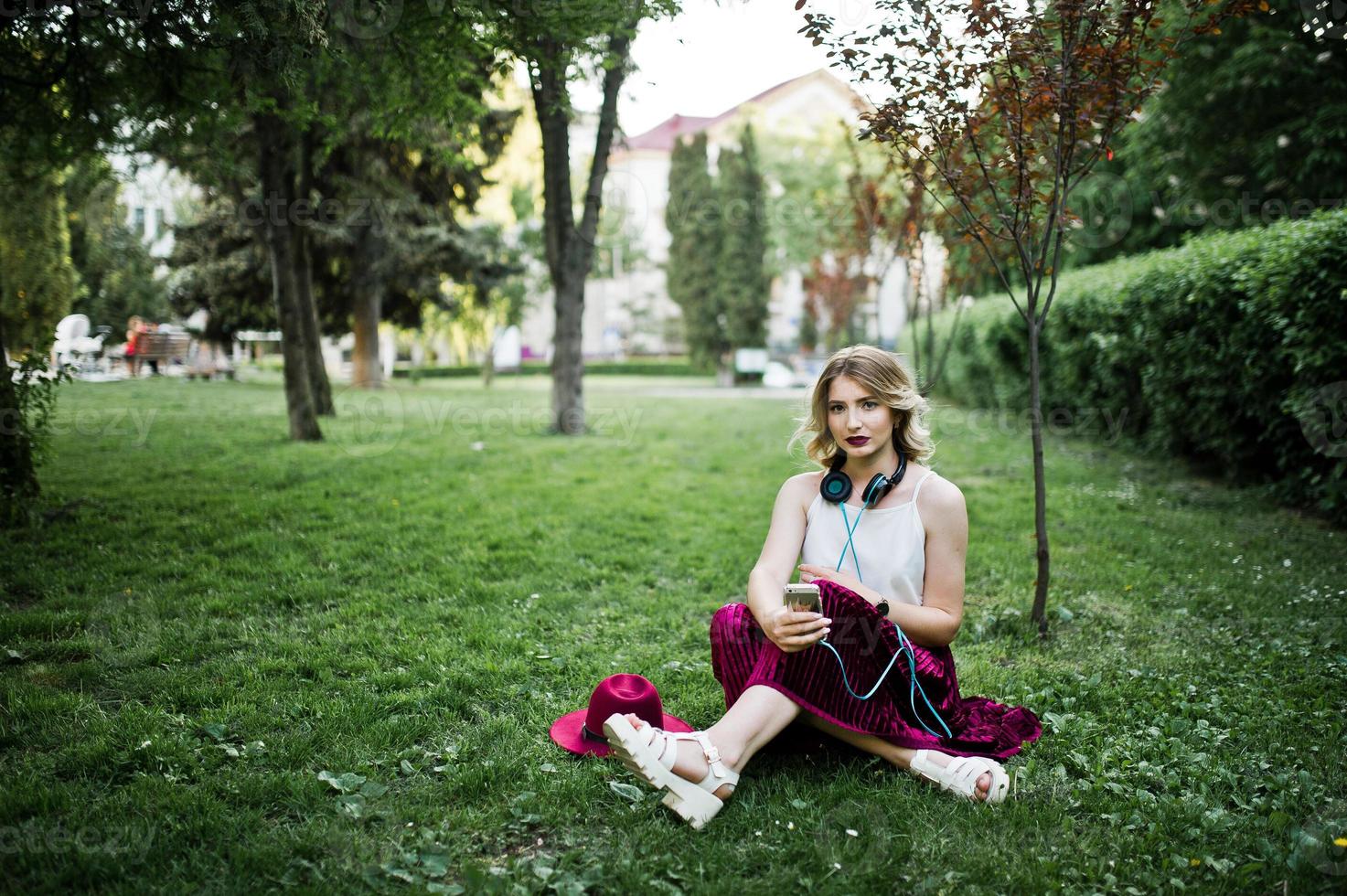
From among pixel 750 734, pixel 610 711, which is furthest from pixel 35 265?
pixel 750 734

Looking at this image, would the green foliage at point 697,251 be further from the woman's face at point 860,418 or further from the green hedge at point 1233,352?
the woman's face at point 860,418

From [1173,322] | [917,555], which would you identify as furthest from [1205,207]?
[917,555]

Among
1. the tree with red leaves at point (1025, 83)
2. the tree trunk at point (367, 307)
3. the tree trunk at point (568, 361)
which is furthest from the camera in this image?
the tree trunk at point (367, 307)

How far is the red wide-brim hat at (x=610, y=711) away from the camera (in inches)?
110

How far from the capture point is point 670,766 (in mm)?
2420

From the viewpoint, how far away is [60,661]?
138 inches

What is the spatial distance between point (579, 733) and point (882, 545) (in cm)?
129

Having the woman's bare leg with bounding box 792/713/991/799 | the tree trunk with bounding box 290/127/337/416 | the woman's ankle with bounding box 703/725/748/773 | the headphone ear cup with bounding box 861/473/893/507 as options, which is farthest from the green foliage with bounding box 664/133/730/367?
the woman's ankle with bounding box 703/725/748/773

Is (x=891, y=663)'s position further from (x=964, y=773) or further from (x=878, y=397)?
(x=878, y=397)

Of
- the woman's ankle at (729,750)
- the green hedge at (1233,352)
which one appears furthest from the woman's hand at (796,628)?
the green hedge at (1233,352)

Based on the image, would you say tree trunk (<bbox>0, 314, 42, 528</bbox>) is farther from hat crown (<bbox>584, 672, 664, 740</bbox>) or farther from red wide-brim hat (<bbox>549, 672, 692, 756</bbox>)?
hat crown (<bbox>584, 672, 664, 740</bbox>)

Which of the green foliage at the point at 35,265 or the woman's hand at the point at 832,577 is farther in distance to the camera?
the green foliage at the point at 35,265

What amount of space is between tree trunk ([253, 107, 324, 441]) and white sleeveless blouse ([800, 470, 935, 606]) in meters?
8.44

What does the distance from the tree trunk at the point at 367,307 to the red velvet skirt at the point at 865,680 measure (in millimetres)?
18345
